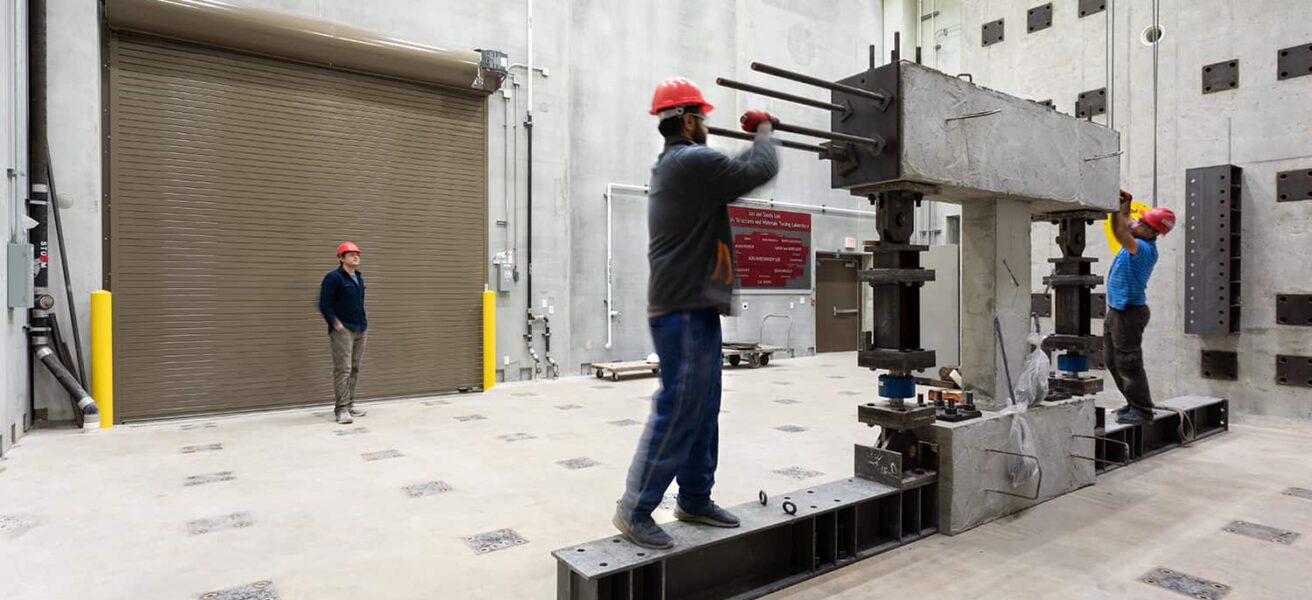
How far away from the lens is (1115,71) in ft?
20.9

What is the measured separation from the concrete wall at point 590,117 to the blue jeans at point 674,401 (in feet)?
19.0

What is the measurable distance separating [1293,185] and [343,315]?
7.90m

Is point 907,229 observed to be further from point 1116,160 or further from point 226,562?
point 226,562

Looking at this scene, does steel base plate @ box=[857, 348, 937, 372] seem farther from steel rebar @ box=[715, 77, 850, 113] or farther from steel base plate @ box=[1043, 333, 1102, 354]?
steel base plate @ box=[1043, 333, 1102, 354]

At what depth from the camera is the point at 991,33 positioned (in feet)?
23.6

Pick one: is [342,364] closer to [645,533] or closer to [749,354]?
[645,533]

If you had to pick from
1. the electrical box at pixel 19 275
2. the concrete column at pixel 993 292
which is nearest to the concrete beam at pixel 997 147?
the concrete column at pixel 993 292

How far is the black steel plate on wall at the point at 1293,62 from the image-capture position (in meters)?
5.27

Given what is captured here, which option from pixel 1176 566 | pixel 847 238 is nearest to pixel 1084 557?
pixel 1176 566

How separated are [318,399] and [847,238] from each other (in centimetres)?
844

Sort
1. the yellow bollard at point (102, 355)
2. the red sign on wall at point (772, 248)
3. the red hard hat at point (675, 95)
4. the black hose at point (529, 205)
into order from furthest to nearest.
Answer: the red sign on wall at point (772, 248) → the black hose at point (529, 205) → the yellow bollard at point (102, 355) → the red hard hat at point (675, 95)

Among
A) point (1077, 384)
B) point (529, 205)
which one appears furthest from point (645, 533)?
point (529, 205)

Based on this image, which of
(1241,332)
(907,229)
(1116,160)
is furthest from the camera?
(1241,332)

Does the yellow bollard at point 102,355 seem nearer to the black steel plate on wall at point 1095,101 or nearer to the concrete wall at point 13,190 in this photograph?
the concrete wall at point 13,190
